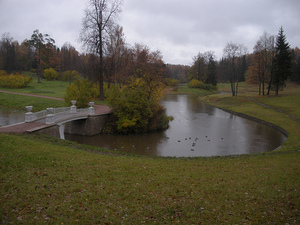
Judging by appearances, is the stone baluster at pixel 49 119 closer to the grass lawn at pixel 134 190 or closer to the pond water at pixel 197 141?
the pond water at pixel 197 141

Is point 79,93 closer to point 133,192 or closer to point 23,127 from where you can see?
point 23,127

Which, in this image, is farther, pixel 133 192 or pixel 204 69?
pixel 204 69

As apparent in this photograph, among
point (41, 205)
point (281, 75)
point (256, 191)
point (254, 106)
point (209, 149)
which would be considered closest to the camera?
point (41, 205)

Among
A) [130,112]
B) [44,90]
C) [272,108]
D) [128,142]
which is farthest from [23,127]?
[272,108]

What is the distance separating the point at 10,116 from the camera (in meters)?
24.3

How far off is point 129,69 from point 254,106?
941 inches

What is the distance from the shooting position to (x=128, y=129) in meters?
21.9

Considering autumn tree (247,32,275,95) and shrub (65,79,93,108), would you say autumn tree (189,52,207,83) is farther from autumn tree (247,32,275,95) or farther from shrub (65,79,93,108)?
shrub (65,79,93,108)

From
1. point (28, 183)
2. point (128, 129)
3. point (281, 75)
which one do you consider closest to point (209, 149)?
point (128, 129)

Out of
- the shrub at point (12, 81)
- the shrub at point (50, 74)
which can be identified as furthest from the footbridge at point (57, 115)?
the shrub at point (50, 74)

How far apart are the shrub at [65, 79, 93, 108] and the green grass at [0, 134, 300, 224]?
45.7 feet

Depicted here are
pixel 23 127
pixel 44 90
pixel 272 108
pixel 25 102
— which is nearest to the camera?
pixel 23 127

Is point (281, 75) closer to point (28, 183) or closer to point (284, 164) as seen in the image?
point (284, 164)

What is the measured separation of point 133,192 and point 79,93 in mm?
19113
